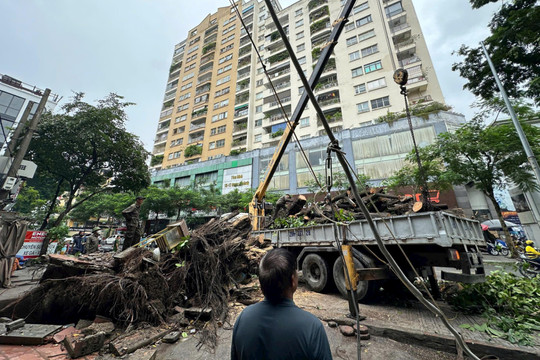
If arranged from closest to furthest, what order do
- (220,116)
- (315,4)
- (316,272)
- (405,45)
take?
(316,272) < (405,45) < (315,4) < (220,116)

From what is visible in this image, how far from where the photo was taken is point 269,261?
1499 millimetres

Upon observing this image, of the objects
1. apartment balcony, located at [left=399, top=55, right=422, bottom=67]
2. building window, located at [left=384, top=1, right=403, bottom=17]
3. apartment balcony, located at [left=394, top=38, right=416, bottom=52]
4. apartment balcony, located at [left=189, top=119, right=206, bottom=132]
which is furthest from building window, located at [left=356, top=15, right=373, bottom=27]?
apartment balcony, located at [left=189, top=119, right=206, bottom=132]

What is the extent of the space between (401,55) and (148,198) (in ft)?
105

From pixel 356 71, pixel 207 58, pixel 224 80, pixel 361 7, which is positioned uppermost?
pixel 207 58

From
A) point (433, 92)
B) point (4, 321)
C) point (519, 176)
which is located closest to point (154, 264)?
point (4, 321)

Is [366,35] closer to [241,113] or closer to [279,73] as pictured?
[279,73]

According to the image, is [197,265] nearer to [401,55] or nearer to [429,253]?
[429,253]

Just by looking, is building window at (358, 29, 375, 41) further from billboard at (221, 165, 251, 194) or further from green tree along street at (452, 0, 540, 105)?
billboard at (221, 165, 251, 194)

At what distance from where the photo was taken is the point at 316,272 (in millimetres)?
5945

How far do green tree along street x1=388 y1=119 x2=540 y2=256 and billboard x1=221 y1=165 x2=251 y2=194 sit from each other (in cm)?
1800

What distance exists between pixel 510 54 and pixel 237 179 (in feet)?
76.0

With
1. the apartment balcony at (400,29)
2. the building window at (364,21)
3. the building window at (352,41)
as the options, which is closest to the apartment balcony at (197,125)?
the building window at (352,41)

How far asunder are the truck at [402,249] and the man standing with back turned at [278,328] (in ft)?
7.74

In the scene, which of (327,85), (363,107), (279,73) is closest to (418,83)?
(363,107)
